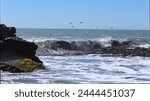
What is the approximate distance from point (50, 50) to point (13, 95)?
2823 cm

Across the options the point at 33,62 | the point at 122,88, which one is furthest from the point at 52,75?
the point at 122,88

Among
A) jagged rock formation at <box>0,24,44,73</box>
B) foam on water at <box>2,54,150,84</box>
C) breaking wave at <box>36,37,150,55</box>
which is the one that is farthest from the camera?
breaking wave at <box>36,37,150,55</box>

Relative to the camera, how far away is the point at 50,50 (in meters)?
40.6

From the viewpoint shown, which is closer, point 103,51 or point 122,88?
point 122,88

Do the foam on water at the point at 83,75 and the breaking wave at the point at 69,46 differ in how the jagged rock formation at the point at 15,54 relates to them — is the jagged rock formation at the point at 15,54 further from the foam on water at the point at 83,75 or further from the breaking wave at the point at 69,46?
the breaking wave at the point at 69,46

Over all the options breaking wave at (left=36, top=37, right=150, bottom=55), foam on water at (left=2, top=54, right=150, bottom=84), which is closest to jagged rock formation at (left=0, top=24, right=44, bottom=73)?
foam on water at (left=2, top=54, right=150, bottom=84)

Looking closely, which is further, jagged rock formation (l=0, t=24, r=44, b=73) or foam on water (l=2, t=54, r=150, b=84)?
jagged rock formation (l=0, t=24, r=44, b=73)

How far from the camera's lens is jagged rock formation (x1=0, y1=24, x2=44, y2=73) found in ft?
65.7

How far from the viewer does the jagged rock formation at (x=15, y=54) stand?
788 inches

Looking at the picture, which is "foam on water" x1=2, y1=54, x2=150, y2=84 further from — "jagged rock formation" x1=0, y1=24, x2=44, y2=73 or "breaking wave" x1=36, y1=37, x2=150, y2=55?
"breaking wave" x1=36, y1=37, x2=150, y2=55

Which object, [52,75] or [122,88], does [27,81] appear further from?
[122,88]

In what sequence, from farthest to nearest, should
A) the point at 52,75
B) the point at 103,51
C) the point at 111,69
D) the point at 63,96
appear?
1. the point at 103,51
2. the point at 111,69
3. the point at 52,75
4. the point at 63,96

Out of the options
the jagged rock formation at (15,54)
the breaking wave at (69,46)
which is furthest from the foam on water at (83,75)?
the breaking wave at (69,46)

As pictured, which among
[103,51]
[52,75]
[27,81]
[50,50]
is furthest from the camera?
[50,50]
